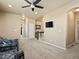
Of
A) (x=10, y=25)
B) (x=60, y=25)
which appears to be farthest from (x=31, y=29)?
(x=60, y=25)

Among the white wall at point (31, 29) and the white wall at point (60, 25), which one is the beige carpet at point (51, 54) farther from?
the white wall at point (31, 29)

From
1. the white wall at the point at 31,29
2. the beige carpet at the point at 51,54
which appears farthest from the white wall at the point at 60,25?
the white wall at the point at 31,29

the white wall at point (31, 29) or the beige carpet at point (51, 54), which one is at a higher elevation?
the white wall at point (31, 29)

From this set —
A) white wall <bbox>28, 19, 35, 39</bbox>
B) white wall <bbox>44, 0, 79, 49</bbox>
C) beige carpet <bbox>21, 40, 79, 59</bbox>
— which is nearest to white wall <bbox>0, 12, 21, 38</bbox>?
white wall <bbox>28, 19, 35, 39</bbox>

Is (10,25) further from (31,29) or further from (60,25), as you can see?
(60,25)

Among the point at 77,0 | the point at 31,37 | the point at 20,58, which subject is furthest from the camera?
the point at 31,37

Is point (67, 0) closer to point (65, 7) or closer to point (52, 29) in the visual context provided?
point (65, 7)

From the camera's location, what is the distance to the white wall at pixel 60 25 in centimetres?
609

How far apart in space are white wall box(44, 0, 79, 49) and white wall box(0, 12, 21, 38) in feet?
12.3

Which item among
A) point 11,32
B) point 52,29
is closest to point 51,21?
point 52,29

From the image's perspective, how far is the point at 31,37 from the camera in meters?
12.5

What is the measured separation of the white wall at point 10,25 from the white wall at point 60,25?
12.3 feet

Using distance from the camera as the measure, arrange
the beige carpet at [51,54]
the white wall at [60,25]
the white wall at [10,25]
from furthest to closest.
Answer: the white wall at [10,25] < the white wall at [60,25] < the beige carpet at [51,54]

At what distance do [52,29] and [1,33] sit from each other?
452 centimetres
